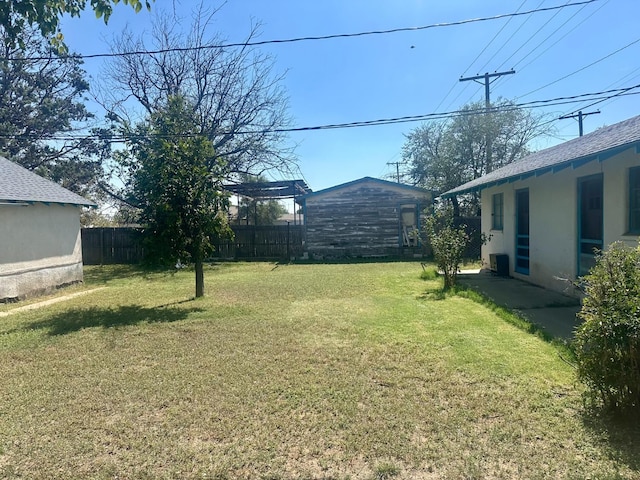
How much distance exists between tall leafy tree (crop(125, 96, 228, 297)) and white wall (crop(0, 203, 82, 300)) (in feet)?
11.7

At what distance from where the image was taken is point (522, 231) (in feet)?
31.6

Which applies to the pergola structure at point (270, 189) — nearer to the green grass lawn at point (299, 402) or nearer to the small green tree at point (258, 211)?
the small green tree at point (258, 211)

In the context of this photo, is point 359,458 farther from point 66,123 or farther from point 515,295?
point 66,123

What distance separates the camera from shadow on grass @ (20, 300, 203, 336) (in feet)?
20.3

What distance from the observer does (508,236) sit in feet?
33.8

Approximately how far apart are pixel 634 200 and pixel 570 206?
5.26 ft

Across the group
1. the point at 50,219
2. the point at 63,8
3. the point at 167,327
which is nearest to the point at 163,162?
the point at 167,327

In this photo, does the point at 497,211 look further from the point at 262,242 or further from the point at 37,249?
the point at 37,249

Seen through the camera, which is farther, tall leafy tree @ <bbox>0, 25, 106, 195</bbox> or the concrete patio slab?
tall leafy tree @ <bbox>0, 25, 106, 195</bbox>

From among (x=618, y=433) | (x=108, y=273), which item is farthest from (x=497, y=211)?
(x=108, y=273)

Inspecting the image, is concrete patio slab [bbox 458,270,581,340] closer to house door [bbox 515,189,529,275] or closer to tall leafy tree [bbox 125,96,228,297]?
house door [bbox 515,189,529,275]

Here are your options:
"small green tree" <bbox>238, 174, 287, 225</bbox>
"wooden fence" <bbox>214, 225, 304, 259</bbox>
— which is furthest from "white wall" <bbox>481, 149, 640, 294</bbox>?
"small green tree" <bbox>238, 174, 287, 225</bbox>

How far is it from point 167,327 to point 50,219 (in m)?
6.81

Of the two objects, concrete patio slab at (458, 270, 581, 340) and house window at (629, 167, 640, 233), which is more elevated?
house window at (629, 167, 640, 233)
